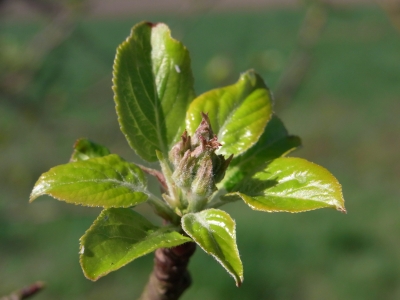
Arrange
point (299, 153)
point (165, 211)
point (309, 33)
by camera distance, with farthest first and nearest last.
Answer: point (299, 153)
point (309, 33)
point (165, 211)

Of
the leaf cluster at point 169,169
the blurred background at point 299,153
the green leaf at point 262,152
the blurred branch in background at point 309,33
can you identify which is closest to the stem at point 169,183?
the leaf cluster at point 169,169

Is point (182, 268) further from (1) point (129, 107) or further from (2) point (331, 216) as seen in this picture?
Result: (2) point (331, 216)

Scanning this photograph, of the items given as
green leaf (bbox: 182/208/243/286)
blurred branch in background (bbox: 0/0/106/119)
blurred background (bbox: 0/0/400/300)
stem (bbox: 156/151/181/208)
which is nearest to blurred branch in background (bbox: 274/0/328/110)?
blurred background (bbox: 0/0/400/300)

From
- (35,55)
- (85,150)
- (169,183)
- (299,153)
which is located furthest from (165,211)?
(299,153)

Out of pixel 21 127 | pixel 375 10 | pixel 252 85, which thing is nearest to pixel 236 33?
pixel 375 10

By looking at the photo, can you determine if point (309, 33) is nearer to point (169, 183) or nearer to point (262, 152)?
point (262, 152)

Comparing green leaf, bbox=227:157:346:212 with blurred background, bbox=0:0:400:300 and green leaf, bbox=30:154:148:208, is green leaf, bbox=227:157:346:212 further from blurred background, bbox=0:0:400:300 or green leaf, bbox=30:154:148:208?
blurred background, bbox=0:0:400:300
